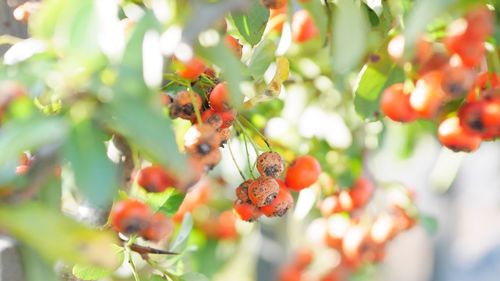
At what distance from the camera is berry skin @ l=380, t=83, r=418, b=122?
43.1 inches

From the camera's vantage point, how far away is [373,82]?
1202mm

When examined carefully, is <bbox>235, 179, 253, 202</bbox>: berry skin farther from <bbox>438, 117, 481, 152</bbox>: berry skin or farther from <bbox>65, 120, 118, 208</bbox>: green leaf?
<bbox>65, 120, 118, 208</bbox>: green leaf

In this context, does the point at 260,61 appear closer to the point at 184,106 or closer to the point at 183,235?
the point at 184,106

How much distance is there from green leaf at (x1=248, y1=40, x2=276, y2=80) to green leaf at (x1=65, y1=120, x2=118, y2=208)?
19.9 inches

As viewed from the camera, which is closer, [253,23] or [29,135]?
[29,135]

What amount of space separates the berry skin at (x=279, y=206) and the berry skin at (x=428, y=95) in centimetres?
19

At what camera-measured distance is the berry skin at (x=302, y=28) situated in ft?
4.27

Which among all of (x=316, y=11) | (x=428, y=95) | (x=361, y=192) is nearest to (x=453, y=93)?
(x=428, y=95)

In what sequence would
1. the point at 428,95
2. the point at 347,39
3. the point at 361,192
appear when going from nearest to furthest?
1. the point at 347,39
2. the point at 428,95
3. the point at 361,192

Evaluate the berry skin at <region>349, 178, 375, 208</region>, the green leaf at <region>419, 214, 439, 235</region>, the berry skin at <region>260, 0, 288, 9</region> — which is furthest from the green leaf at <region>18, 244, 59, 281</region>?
the green leaf at <region>419, 214, 439, 235</region>

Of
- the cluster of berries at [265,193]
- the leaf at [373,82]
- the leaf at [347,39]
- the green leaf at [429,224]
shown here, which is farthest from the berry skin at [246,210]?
→ the green leaf at [429,224]

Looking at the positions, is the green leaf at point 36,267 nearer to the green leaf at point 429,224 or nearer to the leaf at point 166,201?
the leaf at point 166,201

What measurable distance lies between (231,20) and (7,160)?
572 millimetres

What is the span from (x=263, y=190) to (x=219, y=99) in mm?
168
